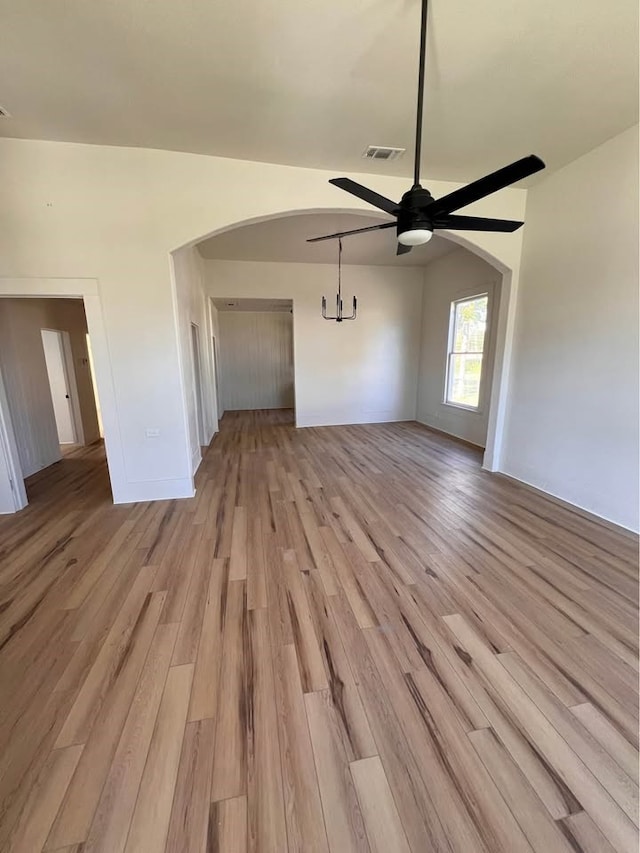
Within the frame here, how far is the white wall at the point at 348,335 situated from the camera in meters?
6.73

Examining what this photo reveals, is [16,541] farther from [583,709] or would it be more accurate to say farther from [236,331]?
[236,331]

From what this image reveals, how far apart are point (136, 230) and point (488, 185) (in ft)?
10.2

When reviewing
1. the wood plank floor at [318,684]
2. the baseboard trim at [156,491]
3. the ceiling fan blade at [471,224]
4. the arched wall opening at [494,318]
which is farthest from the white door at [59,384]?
the ceiling fan blade at [471,224]

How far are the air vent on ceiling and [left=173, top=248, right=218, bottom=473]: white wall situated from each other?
209 cm

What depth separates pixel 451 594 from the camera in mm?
2275

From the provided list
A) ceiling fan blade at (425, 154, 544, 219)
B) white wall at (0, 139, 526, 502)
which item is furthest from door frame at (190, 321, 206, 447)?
ceiling fan blade at (425, 154, 544, 219)

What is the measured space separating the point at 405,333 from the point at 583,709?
22.7 feet

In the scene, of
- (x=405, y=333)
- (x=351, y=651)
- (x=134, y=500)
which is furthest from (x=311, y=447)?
(x=351, y=651)

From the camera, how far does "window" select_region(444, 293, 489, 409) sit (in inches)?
229

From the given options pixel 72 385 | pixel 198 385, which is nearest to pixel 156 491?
pixel 198 385

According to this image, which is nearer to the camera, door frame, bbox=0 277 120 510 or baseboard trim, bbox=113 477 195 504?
door frame, bbox=0 277 120 510

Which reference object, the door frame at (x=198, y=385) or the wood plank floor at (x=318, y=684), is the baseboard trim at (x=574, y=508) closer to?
the wood plank floor at (x=318, y=684)

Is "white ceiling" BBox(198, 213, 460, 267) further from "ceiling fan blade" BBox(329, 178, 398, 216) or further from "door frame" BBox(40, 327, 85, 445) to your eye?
"door frame" BBox(40, 327, 85, 445)

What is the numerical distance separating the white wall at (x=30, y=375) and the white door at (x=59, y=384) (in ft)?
1.17
